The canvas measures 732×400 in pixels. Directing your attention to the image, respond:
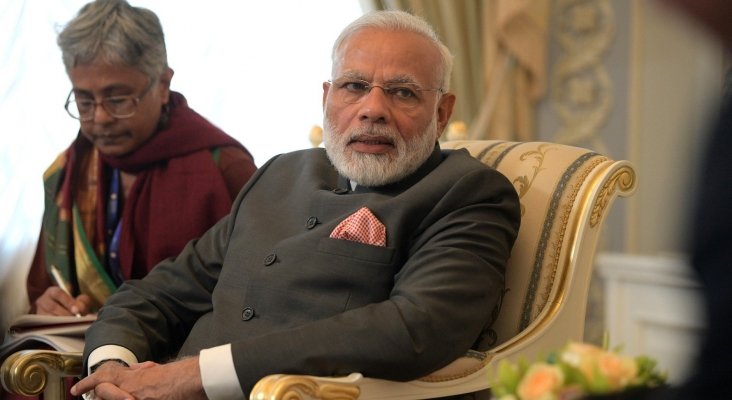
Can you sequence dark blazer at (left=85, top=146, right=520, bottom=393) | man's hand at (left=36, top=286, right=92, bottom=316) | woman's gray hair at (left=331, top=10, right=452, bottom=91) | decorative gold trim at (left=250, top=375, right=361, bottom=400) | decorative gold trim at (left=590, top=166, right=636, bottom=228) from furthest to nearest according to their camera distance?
man's hand at (left=36, top=286, right=92, bottom=316) → woman's gray hair at (left=331, top=10, right=452, bottom=91) → decorative gold trim at (left=590, top=166, right=636, bottom=228) → dark blazer at (left=85, top=146, right=520, bottom=393) → decorative gold trim at (left=250, top=375, right=361, bottom=400)

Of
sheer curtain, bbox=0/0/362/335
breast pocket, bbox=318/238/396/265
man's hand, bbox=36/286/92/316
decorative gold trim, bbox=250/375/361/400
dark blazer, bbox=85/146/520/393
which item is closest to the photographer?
decorative gold trim, bbox=250/375/361/400

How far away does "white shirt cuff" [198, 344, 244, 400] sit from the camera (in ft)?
6.28

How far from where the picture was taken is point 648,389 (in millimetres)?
1049

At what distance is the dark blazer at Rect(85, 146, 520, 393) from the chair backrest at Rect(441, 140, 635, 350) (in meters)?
0.10

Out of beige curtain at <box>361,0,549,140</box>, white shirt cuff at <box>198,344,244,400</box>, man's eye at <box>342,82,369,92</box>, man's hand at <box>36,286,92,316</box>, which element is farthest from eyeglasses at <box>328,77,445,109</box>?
beige curtain at <box>361,0,549,140</box>

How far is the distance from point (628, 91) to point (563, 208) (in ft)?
6.10

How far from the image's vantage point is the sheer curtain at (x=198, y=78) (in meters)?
3.36

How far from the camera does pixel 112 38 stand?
9.02 ft

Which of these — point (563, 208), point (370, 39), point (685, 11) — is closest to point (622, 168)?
point (563, 208)

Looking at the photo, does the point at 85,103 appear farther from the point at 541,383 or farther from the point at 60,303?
the point at 541,383

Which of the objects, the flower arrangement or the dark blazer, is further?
the dark blazer

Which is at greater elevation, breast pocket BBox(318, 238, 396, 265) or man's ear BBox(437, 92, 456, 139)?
man's ear BBox(437, 92, 456, 139)

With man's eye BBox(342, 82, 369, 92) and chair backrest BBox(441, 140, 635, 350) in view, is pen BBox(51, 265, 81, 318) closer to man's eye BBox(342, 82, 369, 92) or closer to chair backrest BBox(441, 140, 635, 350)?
man's eye BBox(342, 82, 369, 92)

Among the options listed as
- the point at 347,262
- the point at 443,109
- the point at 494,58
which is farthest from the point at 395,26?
the point at 494,58
